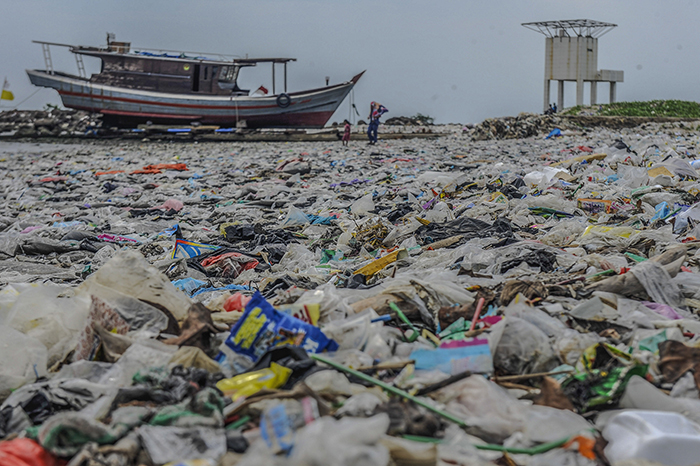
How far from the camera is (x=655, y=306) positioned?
8.86 ft

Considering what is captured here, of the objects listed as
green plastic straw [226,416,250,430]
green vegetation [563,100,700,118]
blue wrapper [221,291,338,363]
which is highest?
green vegetation [563,100,700,118]

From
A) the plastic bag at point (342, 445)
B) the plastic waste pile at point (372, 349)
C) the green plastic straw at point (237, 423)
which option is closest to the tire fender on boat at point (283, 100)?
the plastic waste pile at point (372, 349)

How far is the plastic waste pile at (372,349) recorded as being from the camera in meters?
1.65

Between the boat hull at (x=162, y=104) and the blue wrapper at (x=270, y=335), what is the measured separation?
2273 cm

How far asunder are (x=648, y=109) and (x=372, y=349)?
2814 centimetres

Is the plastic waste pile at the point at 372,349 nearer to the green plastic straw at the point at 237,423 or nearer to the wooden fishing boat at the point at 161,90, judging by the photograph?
the green plastic straw at the point at 237,423

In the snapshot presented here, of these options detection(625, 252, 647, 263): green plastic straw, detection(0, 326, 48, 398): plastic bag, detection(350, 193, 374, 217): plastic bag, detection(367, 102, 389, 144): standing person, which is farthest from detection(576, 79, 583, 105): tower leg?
detection(0, 326, 48, 398): plastic bag

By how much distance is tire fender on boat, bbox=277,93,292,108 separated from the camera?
2442 centimetres

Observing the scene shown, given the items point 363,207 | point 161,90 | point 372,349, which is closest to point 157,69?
point 161,90

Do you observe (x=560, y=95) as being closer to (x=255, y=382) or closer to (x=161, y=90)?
(x=161, y=90)

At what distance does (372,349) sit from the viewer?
2279 mm

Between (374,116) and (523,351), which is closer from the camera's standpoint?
(523,351)

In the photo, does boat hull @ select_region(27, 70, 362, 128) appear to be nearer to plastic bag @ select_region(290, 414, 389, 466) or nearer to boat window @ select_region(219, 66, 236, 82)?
boat window @ select_region(219, 66, 236, 82)

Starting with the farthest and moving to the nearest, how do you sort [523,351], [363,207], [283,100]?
[283,100] → [363,207] → [523,351]
